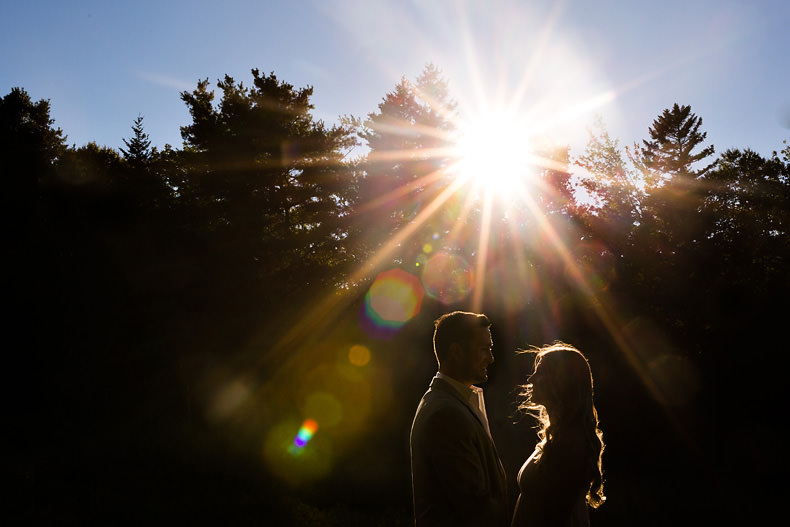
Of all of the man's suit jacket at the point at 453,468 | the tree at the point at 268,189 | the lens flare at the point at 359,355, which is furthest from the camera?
the tree at the point at 268,189

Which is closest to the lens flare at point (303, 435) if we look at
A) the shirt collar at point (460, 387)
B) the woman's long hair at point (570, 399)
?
the shirt collar at point (460, 387)

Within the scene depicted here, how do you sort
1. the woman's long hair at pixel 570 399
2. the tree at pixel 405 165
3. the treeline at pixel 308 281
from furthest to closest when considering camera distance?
the tree at pixel 405 165 → the treeline at pixel 308 281 → the woman's long hair at pixel 570 399

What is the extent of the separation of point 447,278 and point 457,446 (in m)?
18.2

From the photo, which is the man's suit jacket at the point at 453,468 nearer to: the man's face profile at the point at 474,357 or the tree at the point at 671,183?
the man's face profile at the point at 474,357

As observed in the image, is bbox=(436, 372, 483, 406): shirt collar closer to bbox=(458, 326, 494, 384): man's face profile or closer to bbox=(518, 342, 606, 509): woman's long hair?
bbox=(458, 326, 494, 384): man's face profile

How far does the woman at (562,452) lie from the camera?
9.18 feet

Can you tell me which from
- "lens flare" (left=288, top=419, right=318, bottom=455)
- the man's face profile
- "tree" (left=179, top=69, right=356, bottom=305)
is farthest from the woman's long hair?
"tree" (left=179, top=69, right=356, bottom=305)

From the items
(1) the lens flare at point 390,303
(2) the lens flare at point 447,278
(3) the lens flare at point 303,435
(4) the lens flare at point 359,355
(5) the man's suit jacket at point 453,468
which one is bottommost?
(3) the lens flare at point 303,435

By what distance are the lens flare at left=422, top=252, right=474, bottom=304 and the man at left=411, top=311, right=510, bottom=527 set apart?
16.1 metres

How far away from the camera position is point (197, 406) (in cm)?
2156

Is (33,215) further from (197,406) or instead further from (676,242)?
(676,242)

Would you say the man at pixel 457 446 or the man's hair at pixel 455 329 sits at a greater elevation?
the man's hair at pixel 455 329

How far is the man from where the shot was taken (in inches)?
106

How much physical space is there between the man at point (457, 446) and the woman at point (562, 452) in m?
0.20
